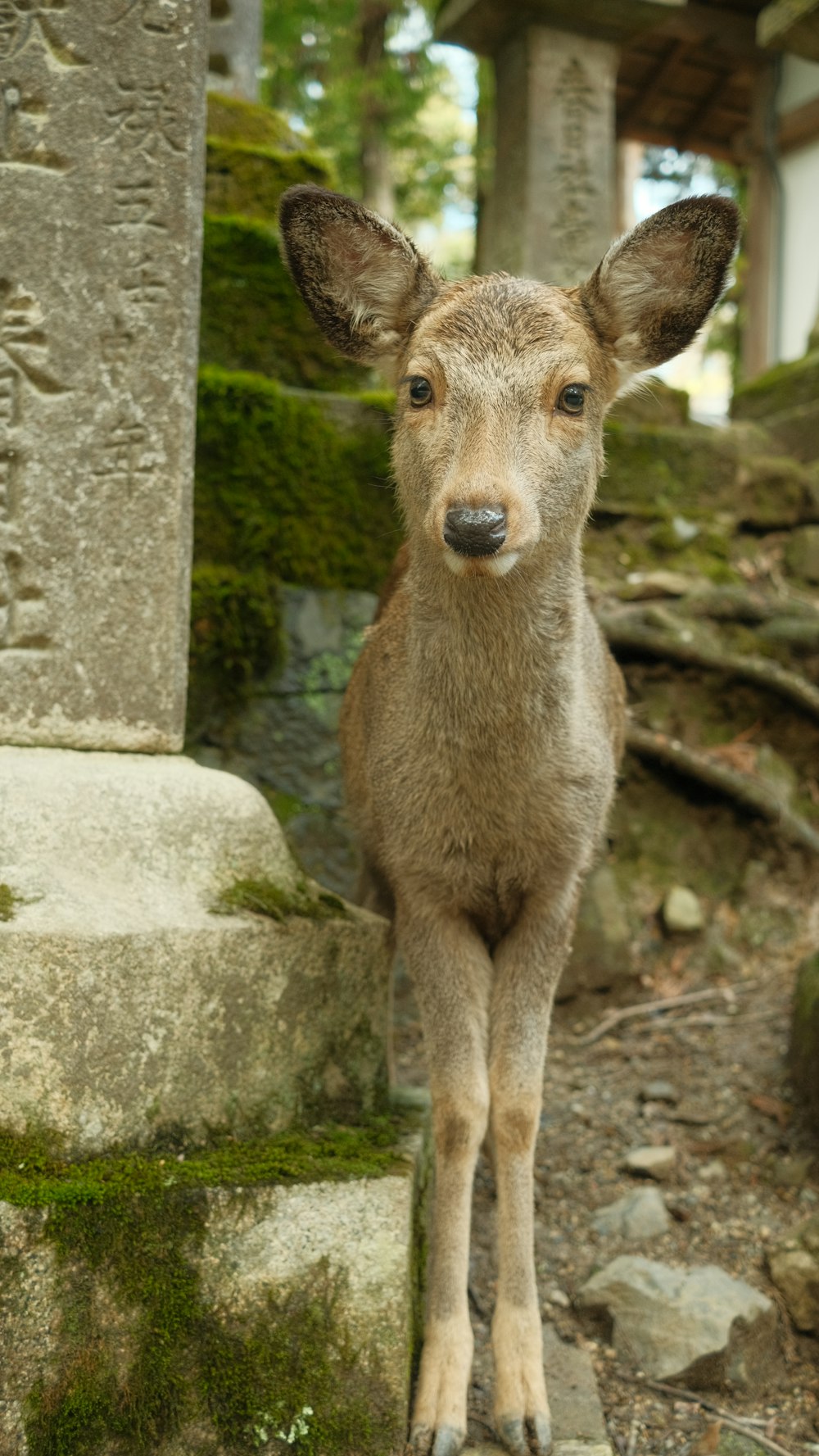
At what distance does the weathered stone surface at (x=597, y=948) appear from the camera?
545 cm

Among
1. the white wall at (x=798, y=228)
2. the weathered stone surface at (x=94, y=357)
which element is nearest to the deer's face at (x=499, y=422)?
the weathered stone surface at (x=94, y=357)

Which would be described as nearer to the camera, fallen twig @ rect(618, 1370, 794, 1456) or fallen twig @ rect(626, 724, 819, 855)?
fallen twig @ rect(618, 1370, 794, 1456)

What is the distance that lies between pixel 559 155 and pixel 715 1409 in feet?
A: 25.0

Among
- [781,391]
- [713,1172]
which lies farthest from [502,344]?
[781,391]

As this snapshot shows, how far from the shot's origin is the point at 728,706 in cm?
637

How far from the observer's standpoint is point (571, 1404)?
3.20 m

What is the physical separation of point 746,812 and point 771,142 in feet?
29.9

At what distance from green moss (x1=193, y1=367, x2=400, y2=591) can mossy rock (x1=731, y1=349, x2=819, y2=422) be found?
14.4 ft

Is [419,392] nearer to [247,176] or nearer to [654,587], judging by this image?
[247,176]

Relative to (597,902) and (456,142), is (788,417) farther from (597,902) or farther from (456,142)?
(456,142)

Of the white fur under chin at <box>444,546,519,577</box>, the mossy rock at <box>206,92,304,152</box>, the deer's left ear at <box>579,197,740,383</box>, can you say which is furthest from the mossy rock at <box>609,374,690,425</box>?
the white fur under chin at <box>444,546,519,577</box>

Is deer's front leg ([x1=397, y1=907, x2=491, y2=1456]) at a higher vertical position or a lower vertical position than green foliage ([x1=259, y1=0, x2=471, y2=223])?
lower

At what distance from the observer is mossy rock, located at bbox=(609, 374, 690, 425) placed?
24.5ft

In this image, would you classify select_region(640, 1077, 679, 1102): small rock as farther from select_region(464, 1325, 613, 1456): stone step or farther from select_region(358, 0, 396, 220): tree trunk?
select_region(358, 0, 396, 220): tree trunk
